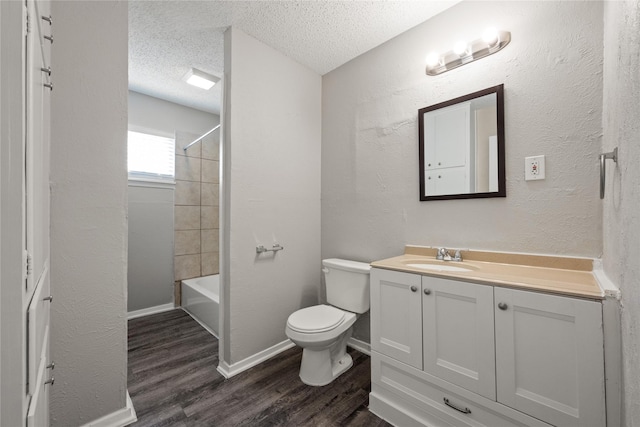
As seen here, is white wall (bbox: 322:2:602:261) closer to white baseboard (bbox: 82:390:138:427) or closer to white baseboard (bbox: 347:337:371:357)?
white baseboard (bbox: 347:337:371:357)

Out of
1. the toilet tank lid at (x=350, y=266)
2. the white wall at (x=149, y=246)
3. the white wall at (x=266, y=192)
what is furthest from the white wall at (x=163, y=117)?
the toilet tank lid at (x=350, y=266)

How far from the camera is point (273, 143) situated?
2.13 m

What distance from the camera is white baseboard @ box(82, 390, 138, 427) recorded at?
1343 millimetres

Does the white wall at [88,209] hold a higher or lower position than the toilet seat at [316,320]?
higher

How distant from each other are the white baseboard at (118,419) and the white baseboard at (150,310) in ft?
5.32

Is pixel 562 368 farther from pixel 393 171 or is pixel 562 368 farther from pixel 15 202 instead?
pixel 15 202

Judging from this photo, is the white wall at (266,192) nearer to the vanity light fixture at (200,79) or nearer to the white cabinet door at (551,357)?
the vanity light fixture at (200,79)

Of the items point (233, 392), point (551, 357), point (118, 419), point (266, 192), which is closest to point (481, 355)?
point (551, 357)

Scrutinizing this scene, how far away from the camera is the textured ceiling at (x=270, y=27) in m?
1.70

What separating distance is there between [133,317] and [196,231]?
43.0 inches

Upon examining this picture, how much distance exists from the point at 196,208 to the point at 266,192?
1605mm

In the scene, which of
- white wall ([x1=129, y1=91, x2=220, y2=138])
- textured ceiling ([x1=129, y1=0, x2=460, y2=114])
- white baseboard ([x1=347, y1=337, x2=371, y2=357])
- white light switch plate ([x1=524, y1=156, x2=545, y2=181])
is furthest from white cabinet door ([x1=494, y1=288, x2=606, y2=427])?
white wall ([x1=129, y1=91, x2=220, y2=138])

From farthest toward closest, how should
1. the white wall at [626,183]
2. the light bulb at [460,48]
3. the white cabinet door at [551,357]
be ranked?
the light bulb at [460,48]
the white cabinet door at [551,357]
the white wall at [626,183]

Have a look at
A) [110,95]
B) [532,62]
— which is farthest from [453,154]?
[110,95]
